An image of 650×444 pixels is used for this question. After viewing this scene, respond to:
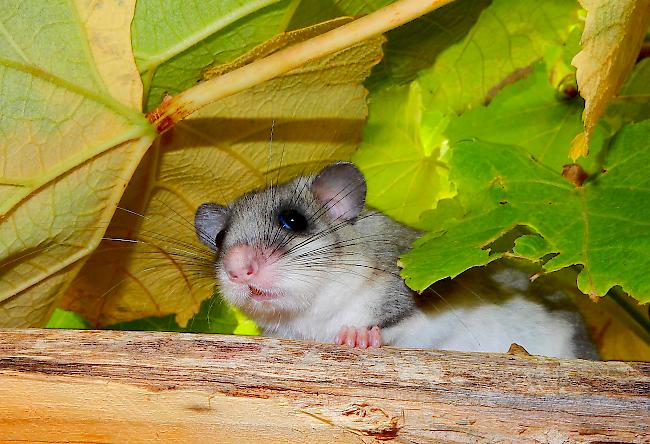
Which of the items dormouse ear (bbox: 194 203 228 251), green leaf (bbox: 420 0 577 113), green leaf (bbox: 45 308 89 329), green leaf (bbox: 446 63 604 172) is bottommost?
green leaf (bbox: 45 308 89 329)

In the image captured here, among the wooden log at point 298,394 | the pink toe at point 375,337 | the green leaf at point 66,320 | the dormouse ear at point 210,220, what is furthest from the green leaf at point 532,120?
the green leaf at point 66,320

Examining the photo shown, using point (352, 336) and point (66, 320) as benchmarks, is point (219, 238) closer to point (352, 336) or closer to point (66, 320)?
point (352, 336)

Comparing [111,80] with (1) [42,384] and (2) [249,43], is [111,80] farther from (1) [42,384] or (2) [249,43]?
(1) [42,384]

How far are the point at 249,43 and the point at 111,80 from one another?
1.20 feet

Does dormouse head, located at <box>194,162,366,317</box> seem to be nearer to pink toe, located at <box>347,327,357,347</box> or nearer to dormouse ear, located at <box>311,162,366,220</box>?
dormouse ear, located at <box>311,162,366,220</box>

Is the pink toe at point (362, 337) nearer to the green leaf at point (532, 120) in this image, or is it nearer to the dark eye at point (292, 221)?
the dark eye at point (292, 221)

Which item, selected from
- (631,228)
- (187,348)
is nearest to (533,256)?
(631,228)

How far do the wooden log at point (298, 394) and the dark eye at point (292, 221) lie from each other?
0.79 m

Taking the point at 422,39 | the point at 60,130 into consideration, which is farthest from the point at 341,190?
the point at 60,130

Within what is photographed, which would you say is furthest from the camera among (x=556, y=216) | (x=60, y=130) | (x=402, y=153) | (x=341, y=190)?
(x=402, y=153)

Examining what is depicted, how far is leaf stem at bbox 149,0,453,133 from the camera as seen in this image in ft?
5.71

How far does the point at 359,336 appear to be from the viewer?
2.21m

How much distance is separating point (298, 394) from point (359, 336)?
0.71 metres

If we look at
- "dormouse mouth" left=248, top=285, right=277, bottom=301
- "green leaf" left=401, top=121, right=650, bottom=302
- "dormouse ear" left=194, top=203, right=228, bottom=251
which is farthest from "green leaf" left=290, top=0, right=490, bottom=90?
"dormouse mouth" left=248, top=285, right=277, bottom=301
